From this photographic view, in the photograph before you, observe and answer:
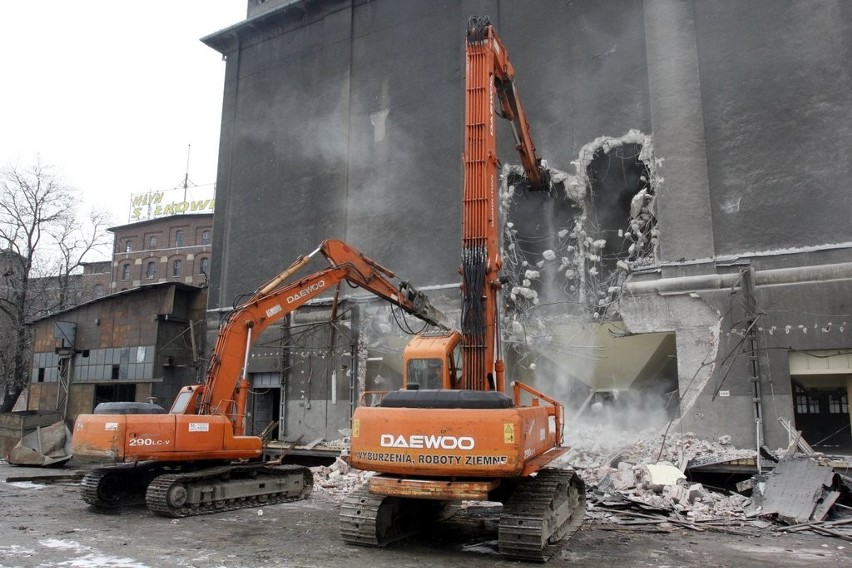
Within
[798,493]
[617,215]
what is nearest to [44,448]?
[617,215]

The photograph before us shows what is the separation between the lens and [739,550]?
28.1 feet

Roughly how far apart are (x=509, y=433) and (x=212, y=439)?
6.52 metres

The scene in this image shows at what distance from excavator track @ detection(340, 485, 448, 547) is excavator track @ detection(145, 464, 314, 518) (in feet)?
12.8

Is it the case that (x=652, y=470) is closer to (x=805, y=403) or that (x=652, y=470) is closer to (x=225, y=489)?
(x=225, y=489)

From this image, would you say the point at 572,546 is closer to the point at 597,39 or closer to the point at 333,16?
the point at 597,39

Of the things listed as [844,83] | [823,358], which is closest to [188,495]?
[823,358]

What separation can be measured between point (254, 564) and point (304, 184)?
56.3ft

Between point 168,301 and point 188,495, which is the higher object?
point 168,301

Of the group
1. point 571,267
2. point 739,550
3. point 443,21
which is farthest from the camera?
point 443,21

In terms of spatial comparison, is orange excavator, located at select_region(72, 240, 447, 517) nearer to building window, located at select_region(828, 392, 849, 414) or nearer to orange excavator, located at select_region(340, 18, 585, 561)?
orange excavator, located at select_region(340, 18, 585, 561)

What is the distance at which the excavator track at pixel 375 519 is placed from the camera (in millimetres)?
8227

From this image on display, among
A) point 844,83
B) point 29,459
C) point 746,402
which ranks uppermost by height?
point 844,83

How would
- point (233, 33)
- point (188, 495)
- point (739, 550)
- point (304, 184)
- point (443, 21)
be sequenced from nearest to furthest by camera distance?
point (739, 550)
point (188, 495)
point (443, 21)
point (304, 184)
point (233, 33)

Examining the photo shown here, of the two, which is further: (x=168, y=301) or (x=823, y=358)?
(x=168, y=301)
